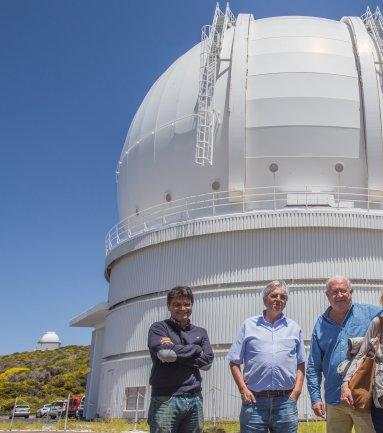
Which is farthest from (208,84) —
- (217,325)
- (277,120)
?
(217,325)

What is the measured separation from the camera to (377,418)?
3916 millimetres

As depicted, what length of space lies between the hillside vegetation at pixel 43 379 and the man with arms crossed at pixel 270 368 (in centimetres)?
3405

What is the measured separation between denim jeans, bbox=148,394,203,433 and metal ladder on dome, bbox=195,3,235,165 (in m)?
12.7

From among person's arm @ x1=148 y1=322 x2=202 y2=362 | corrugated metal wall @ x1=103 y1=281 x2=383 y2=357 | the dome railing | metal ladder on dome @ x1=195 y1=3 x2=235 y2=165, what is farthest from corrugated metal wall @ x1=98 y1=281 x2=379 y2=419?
person's arm @ x1=148 y1=322 x2=202 y2=362

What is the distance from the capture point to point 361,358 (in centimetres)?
404

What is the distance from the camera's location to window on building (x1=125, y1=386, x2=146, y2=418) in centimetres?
1598

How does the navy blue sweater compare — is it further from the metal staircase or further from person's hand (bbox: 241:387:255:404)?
the metal staircase

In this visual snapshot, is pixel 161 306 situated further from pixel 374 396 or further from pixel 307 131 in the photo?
pixel 374 396

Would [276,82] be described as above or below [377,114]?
above

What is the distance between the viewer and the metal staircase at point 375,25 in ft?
60.3

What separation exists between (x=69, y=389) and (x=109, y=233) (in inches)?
974

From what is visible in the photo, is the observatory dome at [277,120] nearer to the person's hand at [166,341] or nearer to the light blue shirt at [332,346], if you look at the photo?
the light blue shirt at [332,346]

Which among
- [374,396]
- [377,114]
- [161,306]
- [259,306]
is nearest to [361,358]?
[374,396]

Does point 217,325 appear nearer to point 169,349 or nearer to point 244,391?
point 244,391
